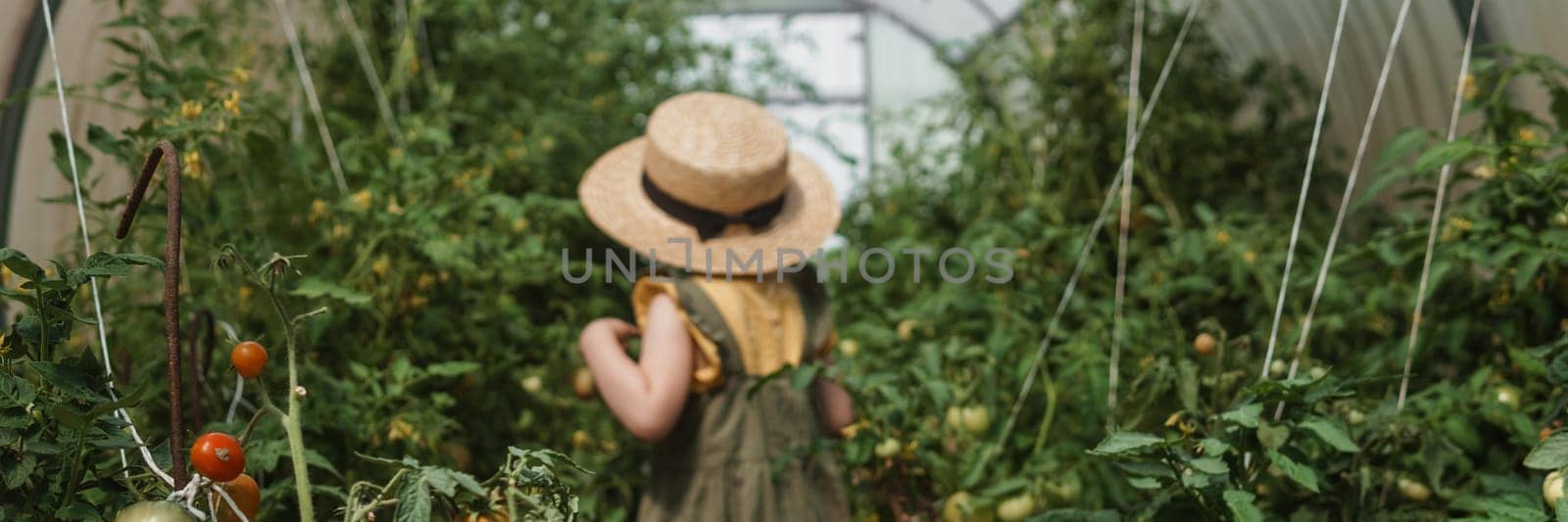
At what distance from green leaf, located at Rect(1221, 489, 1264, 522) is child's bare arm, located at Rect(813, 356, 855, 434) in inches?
24.2

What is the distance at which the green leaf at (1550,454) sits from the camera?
3.67ft

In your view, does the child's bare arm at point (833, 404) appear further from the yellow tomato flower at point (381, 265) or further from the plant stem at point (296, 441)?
the plant stem at point (296, 441)

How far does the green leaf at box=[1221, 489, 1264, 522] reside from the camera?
1218 mm

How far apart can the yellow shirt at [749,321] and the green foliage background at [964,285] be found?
0.11m

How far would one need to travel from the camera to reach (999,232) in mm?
2195

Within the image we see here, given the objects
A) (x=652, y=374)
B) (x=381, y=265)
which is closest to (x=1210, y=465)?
(x=652, y=374)

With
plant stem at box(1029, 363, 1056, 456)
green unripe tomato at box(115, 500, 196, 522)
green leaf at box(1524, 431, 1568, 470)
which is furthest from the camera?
plant stem at box(1029, 363, 1056, 456)

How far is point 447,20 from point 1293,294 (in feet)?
5.26

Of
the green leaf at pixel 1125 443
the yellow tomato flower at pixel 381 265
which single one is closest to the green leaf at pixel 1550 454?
the green leaf at pixel 1125 443

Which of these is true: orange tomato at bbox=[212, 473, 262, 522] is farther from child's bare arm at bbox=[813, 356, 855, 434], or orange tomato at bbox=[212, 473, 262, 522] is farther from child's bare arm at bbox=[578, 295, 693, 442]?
child's bare arm at bbox=[813, 356, 855, 434]

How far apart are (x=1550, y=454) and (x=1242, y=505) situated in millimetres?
250

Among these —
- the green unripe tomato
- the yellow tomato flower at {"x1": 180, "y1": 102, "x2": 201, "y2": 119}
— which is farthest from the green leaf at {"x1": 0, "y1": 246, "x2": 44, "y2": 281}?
the yellow tomato flower at {"x1": 180, "y1": 102, "x2": 201, "y2": 119}

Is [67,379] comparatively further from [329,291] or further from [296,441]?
[329,291]

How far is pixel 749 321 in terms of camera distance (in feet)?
→ 5.39
